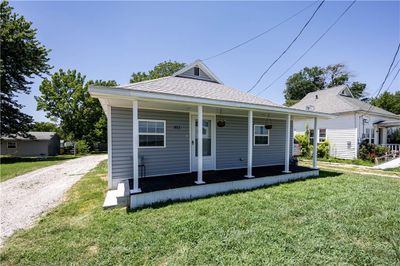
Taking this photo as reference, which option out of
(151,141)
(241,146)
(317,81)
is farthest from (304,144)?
(317,81)

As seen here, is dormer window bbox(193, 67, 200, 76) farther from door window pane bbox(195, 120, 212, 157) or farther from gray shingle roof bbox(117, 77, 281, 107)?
door window pane bbox(195, 120, 212, 157)

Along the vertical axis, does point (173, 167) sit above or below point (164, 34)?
below

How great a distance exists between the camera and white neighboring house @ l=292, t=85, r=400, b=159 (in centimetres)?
1410

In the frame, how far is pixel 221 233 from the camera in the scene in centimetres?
331

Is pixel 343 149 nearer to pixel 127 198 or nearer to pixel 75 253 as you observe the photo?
pixel 127 198

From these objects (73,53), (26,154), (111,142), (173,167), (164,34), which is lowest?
(26,154)

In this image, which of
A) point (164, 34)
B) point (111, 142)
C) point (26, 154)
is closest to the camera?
point (111, 142)

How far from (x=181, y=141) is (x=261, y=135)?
13.7ft

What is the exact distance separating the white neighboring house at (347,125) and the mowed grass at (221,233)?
9.64 meters

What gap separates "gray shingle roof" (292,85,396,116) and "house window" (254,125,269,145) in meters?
9.06

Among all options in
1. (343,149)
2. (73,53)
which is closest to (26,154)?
(73,53)

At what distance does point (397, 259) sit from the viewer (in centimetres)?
264

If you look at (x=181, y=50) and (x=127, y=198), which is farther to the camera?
(x=181, y=50)

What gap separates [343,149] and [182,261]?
16077mm
